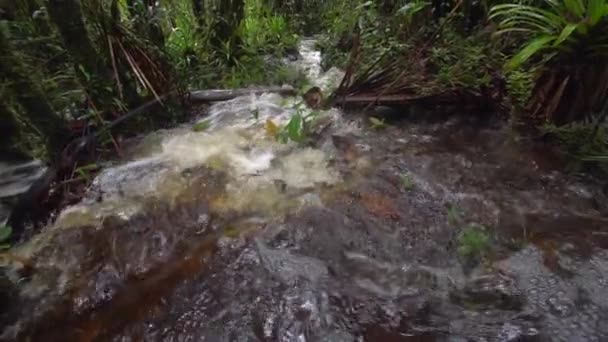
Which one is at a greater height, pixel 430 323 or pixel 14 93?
pixel 14 93

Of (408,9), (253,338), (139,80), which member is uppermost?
(408,9)

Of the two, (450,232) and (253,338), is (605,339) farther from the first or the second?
(253,338)

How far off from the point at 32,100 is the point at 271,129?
1733mm

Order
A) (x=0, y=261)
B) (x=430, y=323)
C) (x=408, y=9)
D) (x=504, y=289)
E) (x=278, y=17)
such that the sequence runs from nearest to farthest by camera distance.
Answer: (x=430, y=323) → (x=504, y=289) → (x=0, y=261) → (x=408, y=9) → (x=278, y=17)

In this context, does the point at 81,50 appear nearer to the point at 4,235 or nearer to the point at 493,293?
the point at 4,235

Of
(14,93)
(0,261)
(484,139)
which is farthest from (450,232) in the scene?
(14,93)

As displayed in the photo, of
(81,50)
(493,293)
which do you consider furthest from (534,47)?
(81,50)

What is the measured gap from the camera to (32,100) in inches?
111

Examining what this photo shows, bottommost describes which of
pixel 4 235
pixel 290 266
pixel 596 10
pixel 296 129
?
pixel 290 266

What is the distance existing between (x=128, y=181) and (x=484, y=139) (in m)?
2.68

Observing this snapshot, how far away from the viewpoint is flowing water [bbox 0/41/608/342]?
212 centimetres

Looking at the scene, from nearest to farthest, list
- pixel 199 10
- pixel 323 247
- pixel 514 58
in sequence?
1. pixel 323 247
2. pixel 514 58
3. pixel 199 10

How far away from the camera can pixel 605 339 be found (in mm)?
1951

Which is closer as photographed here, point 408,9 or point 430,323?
point 430,323
